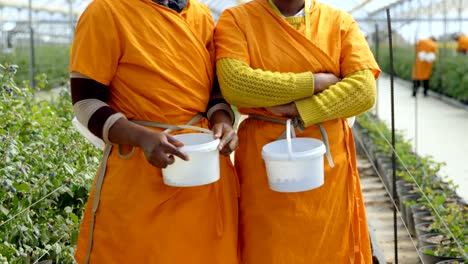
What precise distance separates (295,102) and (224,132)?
25 centimetres

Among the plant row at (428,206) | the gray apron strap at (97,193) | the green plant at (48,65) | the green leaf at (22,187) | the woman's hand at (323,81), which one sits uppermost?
the woman's hand at (323,81)

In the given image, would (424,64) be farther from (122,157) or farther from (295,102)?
(122,157)

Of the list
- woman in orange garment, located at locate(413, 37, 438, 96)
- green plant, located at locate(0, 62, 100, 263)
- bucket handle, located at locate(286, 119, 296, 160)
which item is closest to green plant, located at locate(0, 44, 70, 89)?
woman in orange garment, located at locate(413, 37, 438, 96)

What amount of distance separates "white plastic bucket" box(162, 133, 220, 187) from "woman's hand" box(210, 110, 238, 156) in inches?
2.0

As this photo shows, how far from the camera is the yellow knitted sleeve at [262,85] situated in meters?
2.39

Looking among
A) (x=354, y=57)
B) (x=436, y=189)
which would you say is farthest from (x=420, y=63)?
(x=354, y=57)

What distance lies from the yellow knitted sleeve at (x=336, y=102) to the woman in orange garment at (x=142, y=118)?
25cm

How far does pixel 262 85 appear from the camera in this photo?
239 centimetres

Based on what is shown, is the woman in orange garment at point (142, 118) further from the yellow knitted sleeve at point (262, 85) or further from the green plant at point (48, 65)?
the green plant at point (48, 65)

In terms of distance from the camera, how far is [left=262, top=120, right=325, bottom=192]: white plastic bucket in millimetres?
2305

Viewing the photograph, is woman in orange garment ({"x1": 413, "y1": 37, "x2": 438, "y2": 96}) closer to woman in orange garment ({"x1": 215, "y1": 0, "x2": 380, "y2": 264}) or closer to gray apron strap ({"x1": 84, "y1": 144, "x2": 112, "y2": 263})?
woman in orange garment ({"x1": 215, "y1": 0, "x2": 380, "y2": 264})

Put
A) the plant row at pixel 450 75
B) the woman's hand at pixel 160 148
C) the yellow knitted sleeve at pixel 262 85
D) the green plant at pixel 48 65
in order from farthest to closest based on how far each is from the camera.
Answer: the green plant at pixel 48 65
the plant row at pixel 450 75
the yellow knitted sleeve at pixel 262 85
the woman's hand at pixel 160 148

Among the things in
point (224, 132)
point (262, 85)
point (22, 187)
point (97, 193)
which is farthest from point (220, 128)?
point (22, 187)

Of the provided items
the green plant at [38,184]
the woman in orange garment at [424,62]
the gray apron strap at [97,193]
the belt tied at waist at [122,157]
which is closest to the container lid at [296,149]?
the belt tied at waist at [122,157]
